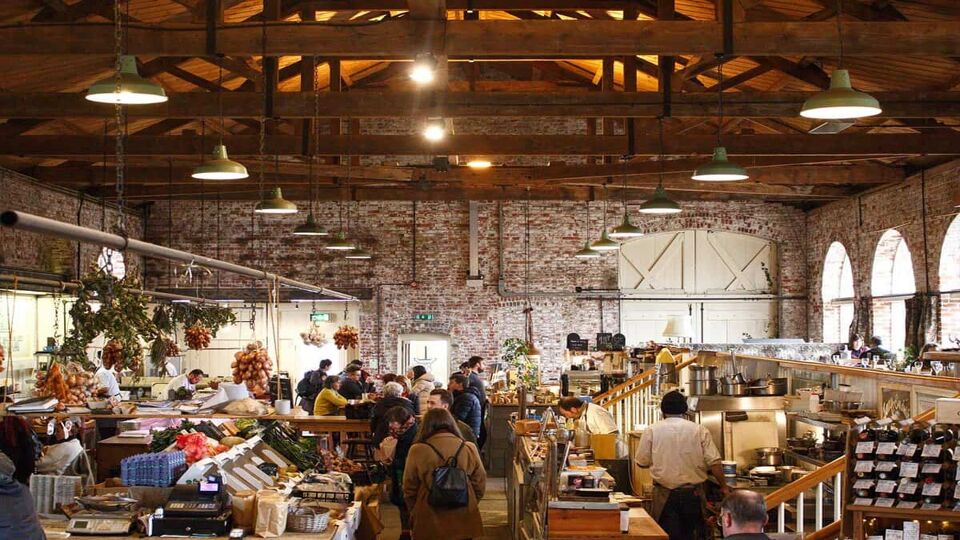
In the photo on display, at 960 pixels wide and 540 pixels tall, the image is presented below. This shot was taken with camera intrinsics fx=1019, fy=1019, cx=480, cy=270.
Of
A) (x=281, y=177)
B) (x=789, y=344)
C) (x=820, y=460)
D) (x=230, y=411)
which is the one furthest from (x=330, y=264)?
(x=820, y=460)

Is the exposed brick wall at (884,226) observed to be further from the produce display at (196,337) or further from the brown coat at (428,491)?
the produce display at (196,337)

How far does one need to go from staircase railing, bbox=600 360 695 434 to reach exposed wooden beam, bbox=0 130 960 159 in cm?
279

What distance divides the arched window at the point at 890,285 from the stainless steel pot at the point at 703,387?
9.40 metres

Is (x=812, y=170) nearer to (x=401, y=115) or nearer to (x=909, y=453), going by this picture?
(x=401, y=115)

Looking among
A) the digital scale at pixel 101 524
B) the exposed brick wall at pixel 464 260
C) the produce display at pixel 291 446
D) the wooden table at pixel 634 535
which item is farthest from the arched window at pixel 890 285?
the digital scale at pixel 101 524

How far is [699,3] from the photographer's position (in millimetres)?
13141

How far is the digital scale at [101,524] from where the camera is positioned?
568 centimetres

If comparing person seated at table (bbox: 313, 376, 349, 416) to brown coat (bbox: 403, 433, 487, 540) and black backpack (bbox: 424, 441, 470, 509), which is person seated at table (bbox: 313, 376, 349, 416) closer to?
brown coat (bbox: 403, 433, 487, 540)

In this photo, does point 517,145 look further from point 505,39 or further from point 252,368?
point 252,368

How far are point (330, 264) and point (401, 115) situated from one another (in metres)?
10.7

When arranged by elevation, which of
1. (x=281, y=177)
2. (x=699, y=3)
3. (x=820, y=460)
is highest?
(x=699, y=3)

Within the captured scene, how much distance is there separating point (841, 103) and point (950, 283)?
32.7 ft

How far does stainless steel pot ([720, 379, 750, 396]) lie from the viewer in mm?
8664

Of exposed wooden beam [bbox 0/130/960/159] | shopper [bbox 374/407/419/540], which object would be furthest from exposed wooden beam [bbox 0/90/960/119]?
shopper [bbox 374/407/419/540]
